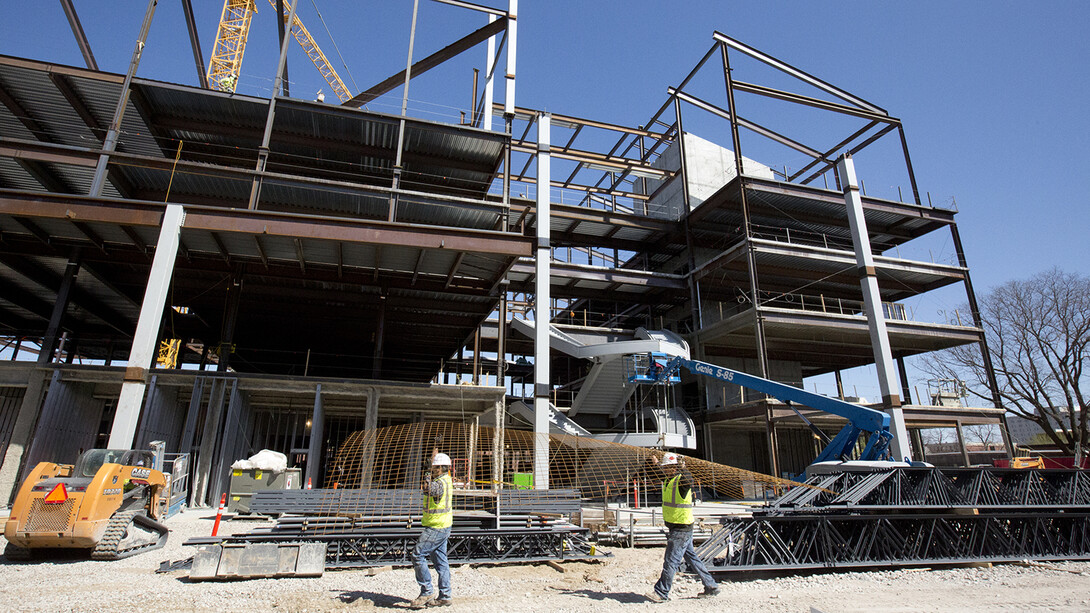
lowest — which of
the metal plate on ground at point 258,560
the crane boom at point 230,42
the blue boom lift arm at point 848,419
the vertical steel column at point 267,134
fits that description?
the metal plate on ground at point 258,560

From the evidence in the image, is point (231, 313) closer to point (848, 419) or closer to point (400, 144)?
point (400, 144)

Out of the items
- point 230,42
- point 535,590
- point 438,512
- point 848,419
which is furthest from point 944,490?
point 230,42

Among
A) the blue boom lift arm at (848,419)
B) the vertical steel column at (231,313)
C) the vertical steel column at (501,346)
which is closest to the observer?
the blue boom lift arm at (848,419)

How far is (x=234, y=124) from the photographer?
63.9 ft

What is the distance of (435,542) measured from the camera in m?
6.44

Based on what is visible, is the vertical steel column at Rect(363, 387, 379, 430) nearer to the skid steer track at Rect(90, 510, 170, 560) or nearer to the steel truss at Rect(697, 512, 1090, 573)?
the skid steer track at Rect(90, 510, 170, 560)

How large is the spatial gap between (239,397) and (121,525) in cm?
1017

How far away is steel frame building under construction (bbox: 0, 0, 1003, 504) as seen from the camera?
16.4 m

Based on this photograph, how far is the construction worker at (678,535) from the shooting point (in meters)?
6.77

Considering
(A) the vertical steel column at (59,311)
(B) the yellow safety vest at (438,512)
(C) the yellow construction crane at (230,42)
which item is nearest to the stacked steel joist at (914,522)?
(B) the yellow safety vest at (438,512)

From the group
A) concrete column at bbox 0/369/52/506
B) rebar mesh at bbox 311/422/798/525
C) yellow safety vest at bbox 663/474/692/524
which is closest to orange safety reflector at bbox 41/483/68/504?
rebar mesh at bbox 311/422/798/525

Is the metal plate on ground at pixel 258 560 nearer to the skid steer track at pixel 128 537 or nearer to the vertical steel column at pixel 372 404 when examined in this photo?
the skid steer track at pixel 128 537

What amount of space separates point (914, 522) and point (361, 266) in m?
16.9

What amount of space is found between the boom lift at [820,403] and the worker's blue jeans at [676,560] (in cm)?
860
